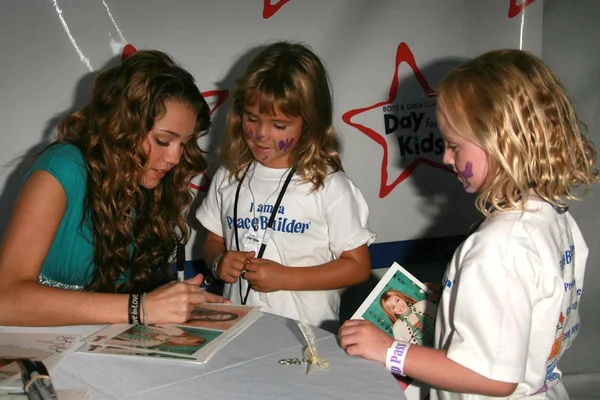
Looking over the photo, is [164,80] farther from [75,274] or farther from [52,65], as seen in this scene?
[52,65]

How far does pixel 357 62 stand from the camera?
3.37 metres

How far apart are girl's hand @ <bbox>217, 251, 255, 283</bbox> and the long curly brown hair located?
28 centimetres

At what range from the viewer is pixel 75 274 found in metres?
2.34

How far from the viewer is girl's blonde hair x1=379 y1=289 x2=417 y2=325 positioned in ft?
6.73

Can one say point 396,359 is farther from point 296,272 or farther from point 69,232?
point 69,232

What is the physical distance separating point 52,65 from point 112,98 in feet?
3.11

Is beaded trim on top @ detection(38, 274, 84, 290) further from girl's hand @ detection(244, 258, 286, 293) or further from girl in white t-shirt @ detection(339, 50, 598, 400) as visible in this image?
A: girl in white t-shirt @ detection(339, 50, 598, 400)

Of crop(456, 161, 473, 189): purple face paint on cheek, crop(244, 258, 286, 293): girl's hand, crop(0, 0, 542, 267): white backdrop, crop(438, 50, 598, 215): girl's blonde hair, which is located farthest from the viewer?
crop(0, 0, 542, 267): white backdrop

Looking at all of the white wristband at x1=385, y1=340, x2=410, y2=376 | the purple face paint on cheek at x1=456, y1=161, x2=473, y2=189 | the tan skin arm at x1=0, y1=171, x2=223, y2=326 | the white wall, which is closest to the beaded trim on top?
the tan skin arm at x1=0, y1=171, x2=223, y2=326

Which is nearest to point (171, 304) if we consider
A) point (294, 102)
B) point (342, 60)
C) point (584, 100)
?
point (294, 102)

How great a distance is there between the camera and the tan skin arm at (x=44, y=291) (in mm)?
1924

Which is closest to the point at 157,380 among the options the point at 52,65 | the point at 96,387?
the point at 96,387

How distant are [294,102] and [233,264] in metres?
0.66

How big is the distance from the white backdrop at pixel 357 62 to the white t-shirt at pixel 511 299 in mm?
1755
